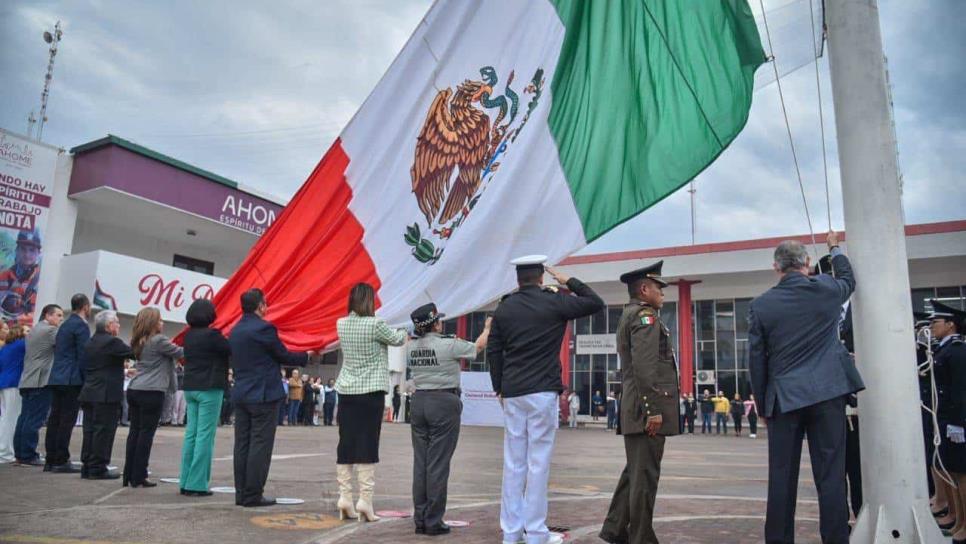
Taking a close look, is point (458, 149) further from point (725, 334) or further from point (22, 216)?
point (725, 334)

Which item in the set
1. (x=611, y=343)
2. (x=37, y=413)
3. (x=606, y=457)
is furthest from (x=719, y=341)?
(x=37, y=413)

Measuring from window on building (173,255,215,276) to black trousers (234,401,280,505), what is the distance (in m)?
22.1

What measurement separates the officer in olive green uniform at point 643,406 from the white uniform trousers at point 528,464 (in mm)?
471

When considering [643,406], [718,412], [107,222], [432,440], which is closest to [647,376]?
[643,406]

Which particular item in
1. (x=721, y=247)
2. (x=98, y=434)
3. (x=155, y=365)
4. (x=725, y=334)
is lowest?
(x=98, y=434)

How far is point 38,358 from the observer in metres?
8.32

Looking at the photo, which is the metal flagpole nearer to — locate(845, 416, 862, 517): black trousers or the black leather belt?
locate(845, 416, 862, 517): black trousers

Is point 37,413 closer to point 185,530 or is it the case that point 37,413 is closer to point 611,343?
point 185,530

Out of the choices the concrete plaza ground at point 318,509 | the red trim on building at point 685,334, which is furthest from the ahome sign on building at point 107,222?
the red trim on building at point 685,334

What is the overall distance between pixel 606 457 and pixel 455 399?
8.66 metres

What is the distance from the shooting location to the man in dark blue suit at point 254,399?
6.00 metres

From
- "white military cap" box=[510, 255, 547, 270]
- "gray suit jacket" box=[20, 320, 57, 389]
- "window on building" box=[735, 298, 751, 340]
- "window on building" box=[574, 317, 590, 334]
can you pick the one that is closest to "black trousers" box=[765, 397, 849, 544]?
"white military cap" box=[510, 255, 547, 270]

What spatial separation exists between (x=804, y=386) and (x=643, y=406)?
929 millimetres

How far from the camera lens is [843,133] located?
13.7 ft
